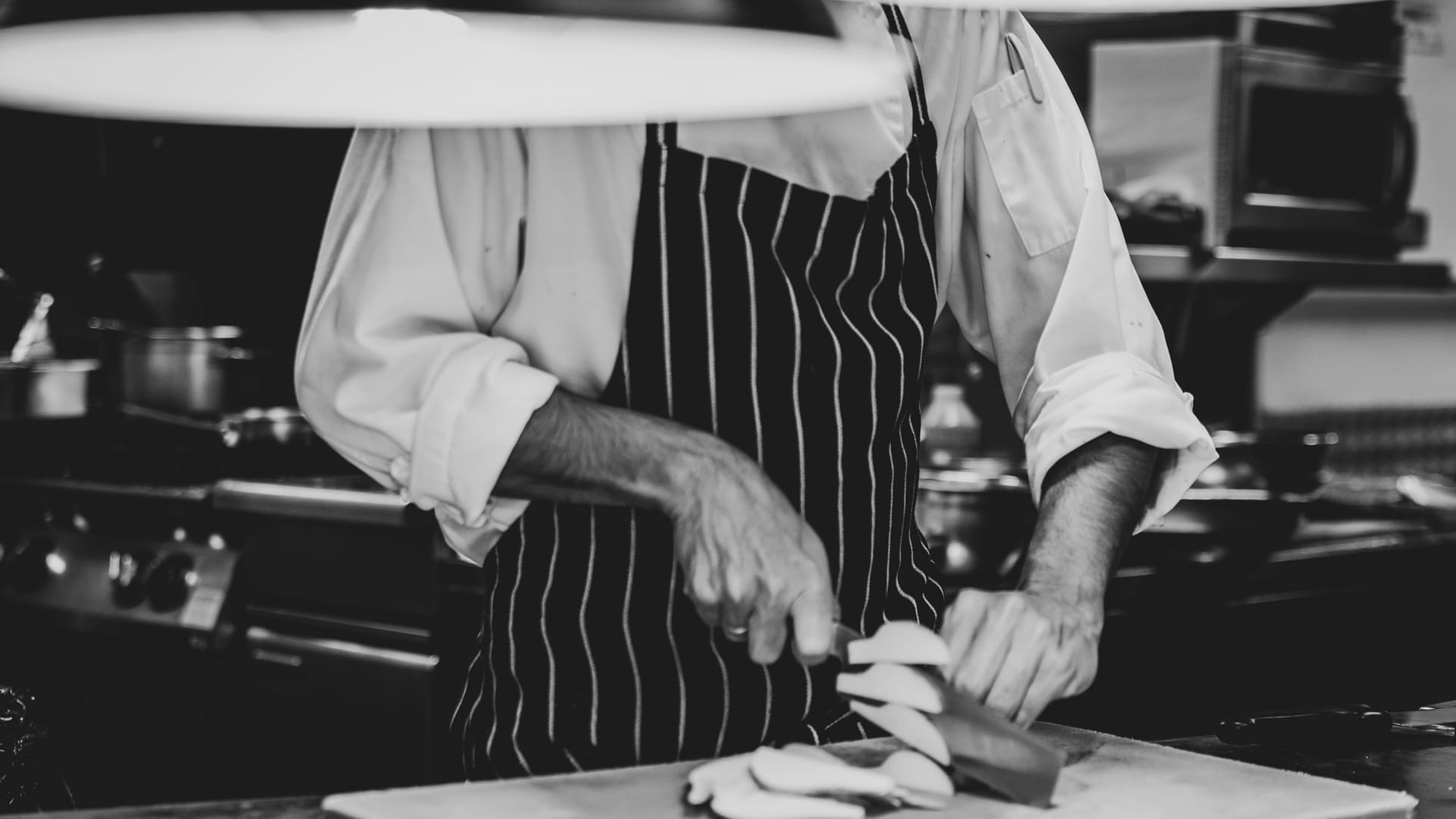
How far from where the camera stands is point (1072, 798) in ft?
3.93

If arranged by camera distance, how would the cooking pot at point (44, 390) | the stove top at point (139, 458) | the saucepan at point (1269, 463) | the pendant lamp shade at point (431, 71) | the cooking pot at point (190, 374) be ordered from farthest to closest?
the cooking pot at point (44, 390), the cooking pot at point (190, 374), the stove top at point (139, 458), the saucepan at point (1269, 463), the pendant lamp shade at point (431, 71)

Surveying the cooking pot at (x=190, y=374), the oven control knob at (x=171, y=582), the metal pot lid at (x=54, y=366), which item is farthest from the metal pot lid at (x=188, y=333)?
the oven control knob at (x=171, y=582)

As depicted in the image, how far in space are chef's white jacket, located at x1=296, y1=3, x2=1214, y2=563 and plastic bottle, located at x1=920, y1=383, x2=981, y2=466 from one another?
1.47 m

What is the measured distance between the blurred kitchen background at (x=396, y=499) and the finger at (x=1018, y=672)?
1198 millimetres

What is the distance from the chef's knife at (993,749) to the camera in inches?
46.0

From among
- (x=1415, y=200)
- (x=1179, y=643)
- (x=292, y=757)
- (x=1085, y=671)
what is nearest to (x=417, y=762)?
(x=292, y=757)

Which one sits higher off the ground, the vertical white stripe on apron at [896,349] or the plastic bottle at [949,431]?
the vertical white stripe on apron at [896,349]

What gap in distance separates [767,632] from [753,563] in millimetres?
53

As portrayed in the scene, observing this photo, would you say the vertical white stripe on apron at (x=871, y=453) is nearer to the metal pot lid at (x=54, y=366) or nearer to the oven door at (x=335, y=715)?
the oven door at (x=335, y=715)

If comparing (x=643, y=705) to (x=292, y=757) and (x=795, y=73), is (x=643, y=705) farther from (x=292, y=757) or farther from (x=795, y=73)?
(x=292, y=757)

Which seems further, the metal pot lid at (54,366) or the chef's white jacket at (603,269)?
the metal pot lid at (54,366)

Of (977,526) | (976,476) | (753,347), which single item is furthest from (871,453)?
(976,476)

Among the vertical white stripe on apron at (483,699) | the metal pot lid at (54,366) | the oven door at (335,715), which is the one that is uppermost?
the vertical white stripe on apron at (483,699)

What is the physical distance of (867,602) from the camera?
58.3 inches
